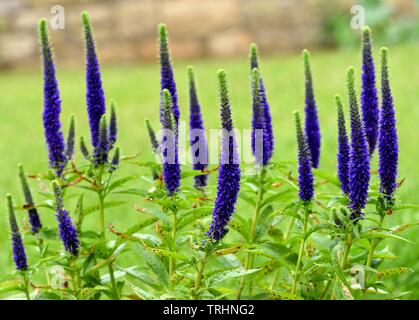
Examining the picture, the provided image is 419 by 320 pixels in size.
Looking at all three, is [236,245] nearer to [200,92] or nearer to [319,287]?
[319,287]

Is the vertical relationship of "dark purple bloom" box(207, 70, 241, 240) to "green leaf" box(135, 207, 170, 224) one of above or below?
above

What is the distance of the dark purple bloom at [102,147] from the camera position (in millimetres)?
2732

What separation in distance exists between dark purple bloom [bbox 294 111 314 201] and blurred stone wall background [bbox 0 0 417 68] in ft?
32.9

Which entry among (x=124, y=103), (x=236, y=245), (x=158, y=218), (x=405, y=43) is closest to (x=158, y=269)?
(x=158, y=218)

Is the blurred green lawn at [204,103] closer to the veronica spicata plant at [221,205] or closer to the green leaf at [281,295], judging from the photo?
the veronica spicata plant at [221,205]

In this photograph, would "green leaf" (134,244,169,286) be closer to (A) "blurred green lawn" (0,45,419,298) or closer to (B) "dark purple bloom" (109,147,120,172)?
(B) "dark purple bloom" (109,147,120,172)

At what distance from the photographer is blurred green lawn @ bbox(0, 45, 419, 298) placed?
289 inches

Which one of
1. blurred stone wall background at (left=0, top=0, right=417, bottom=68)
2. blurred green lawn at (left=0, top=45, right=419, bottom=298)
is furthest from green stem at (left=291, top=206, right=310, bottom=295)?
blurred stone wall background at (left=0, top=0, right=417, bottom=68)

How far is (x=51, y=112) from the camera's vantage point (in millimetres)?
2879

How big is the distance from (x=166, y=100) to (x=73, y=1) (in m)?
10.6

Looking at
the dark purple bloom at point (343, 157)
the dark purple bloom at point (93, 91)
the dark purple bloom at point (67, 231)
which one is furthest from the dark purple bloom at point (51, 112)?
the dark purple bloom at point (343, 157)

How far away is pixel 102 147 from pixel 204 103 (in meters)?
7.15

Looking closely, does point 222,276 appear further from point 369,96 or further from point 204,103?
point 204,103

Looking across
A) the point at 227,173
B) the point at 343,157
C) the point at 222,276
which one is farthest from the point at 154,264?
the point at 343,157
